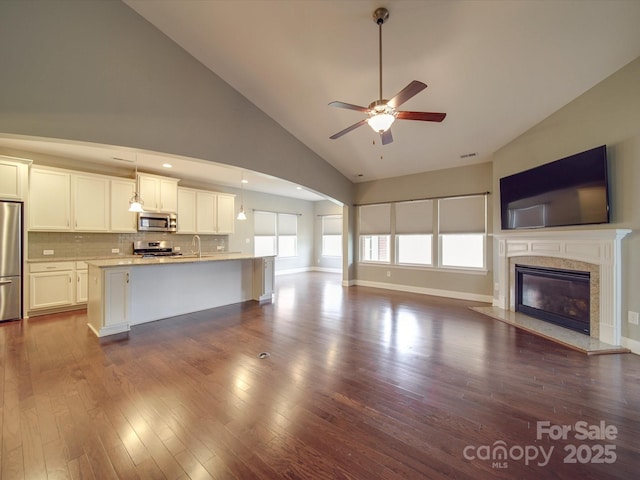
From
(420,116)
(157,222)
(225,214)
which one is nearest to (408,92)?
(420,116)

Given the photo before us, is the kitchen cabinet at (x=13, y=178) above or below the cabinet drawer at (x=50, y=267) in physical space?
above

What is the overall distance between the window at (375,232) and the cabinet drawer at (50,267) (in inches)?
254

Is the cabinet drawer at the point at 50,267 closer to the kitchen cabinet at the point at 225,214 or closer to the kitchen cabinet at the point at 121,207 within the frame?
the kitchen cabinet at the point at 121,207

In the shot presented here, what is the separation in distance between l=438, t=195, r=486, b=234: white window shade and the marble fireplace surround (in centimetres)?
123

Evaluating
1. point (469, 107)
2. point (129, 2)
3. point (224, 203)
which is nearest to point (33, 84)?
point (129, 2)

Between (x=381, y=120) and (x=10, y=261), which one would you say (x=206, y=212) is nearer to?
(x=10, y=261)

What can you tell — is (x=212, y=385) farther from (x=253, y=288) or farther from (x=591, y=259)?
(x=591, y=259)

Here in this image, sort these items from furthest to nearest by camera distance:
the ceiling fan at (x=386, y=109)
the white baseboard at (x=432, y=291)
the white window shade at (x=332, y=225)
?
1. the white window shade at (x=332, y=225)
2. the white baseboard at (x=432, y=291)
3. the ceiling fan at (x=386, y=109)

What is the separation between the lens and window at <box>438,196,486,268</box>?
18.2 ft

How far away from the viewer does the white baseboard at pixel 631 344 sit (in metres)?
2.97

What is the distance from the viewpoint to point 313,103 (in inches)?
166

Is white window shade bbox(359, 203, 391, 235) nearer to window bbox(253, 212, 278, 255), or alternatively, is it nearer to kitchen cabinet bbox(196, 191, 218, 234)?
window bbox(253, 212, 278, 255)

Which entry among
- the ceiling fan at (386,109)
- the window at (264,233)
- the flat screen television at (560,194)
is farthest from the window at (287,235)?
the ceiling fan at (386,109)

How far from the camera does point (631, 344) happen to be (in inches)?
119
